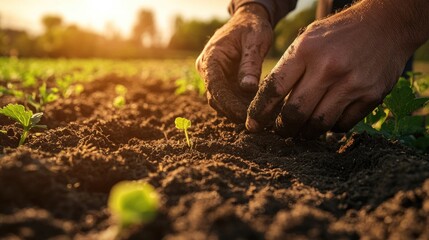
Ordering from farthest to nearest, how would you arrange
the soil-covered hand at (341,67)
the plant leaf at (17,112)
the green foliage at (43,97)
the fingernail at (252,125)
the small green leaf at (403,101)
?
the green foliage at (43,97), the small green leaf at (403,101), the fingernail at (252,125), the plant leaf at (17,112), the soil-covered hand at (341,67)

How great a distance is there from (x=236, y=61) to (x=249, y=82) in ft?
1.73

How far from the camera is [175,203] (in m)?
1.52

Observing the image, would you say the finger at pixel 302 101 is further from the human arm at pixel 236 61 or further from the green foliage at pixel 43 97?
the green foliage at pixel 43 97

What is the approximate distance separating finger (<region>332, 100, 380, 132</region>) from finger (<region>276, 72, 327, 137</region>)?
0.22 meters

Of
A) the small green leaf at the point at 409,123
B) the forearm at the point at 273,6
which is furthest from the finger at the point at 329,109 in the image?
the forearm at the point at 273,6

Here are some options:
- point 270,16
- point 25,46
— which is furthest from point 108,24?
point 270,16

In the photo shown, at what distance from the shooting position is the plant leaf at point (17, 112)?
2.25 metres

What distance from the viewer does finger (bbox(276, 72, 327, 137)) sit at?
7.10 ft

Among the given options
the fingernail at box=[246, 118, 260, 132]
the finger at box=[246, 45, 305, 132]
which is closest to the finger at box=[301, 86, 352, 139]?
the finger at box=[246, 45, 305, 132]

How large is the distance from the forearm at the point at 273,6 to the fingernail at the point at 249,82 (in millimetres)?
1086

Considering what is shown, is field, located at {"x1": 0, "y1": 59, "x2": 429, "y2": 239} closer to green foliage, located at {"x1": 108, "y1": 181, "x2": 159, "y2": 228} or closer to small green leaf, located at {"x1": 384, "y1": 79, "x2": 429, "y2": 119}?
green foliage, located at {"x1": 108, "y1": 181, "x2": 159, "y2": 228}

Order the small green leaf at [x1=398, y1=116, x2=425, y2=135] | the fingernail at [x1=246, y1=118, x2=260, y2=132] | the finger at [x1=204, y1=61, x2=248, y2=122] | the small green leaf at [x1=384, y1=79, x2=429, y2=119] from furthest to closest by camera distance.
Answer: the small green leaf at [x1=398, y1=116, x2=425, y2=135], the finger at [x1=204, y1=61, x2=248, y2=122], the small green leaf at [x1=384, y1=79, x2=429, y2=119], the fingernail at [x1=246, y1=118, x2=260, y2=132]

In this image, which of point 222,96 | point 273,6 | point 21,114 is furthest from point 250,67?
point 21,114

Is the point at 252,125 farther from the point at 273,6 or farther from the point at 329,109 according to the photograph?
the point at 273,6
